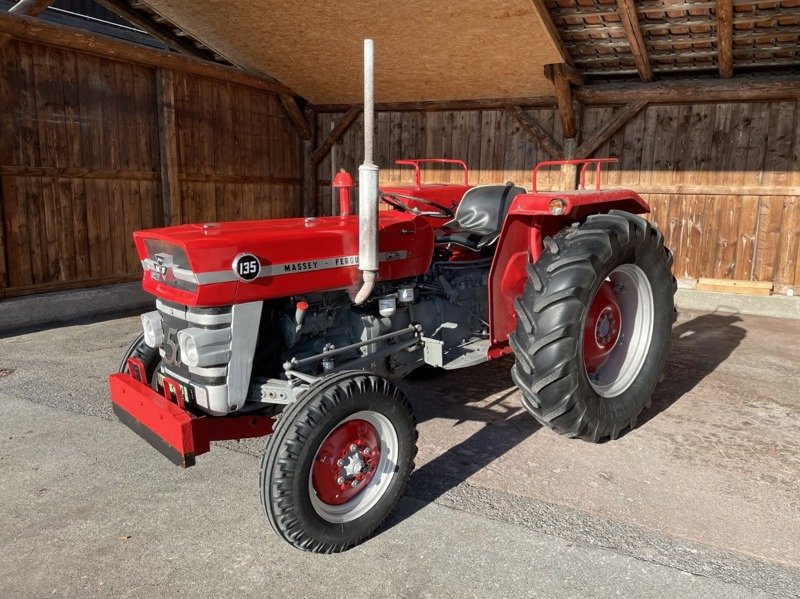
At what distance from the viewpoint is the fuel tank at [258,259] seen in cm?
231

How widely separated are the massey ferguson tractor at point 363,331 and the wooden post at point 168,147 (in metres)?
4.44

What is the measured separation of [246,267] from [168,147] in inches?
222

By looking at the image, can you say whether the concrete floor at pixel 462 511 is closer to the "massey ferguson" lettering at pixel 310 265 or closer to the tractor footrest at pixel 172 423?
the tractor footrest at pixel 172 423

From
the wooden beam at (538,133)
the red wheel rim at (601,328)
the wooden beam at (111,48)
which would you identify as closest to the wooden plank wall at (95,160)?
the wooden beam at (111,48)

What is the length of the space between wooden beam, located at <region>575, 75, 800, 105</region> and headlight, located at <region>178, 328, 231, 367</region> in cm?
616

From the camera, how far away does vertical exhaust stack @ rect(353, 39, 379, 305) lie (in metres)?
2.16

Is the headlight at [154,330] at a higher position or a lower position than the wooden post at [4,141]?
lower

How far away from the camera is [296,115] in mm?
9070

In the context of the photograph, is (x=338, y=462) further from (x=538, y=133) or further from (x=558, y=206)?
(x=538, y=133)

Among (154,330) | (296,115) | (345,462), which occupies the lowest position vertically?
(345,462)

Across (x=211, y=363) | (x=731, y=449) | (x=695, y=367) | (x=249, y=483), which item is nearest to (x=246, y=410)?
(x=211, y=363)

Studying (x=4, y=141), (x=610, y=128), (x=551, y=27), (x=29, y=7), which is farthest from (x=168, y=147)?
(x=610, y=128)

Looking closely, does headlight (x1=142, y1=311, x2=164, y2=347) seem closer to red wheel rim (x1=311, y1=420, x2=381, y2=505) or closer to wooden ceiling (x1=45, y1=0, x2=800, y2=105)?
red wheel rim (x1=311, y1=420, x2=381, y2=505)

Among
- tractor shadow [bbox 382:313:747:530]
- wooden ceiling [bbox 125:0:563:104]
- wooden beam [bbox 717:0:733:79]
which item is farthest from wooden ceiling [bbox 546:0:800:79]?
tractor shadow [bbox 382:313:747:530]
